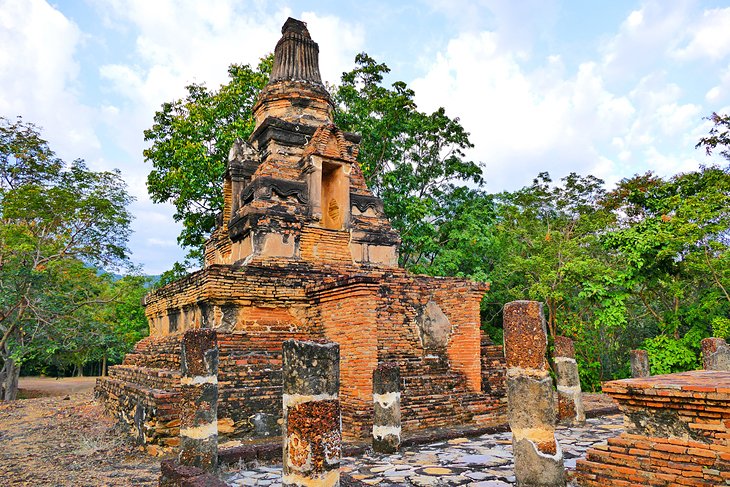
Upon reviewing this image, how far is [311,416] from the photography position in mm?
4656

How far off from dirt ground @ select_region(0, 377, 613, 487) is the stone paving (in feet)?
5.25

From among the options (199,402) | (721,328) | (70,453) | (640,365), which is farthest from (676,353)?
(70,453)

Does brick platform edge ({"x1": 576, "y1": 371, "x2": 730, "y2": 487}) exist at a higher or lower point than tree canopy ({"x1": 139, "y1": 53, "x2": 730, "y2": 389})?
lower

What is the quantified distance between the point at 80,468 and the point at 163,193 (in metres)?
14.2

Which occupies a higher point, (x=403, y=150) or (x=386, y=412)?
(x=403, y=150)

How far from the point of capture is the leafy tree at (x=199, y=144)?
59.1 ft

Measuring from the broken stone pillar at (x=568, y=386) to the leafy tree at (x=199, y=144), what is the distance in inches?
493

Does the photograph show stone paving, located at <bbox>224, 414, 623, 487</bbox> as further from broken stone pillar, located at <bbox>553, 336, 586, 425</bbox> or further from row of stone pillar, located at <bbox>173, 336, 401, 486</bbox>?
row of stone pillar, located at <bbox>173, 336, 401, 486</bbox>

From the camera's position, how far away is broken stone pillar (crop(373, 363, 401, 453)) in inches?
287

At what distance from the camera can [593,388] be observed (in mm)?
18109

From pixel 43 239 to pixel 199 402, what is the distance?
15.7 m

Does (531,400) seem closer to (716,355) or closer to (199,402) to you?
(199,402)

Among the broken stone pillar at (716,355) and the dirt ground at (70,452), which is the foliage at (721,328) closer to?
the broken stone pillar at (716,355)

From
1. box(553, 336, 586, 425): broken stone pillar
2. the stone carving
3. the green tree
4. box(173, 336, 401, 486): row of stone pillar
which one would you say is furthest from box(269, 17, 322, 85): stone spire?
box(173, 336, 401, 486): row of stone pillar
